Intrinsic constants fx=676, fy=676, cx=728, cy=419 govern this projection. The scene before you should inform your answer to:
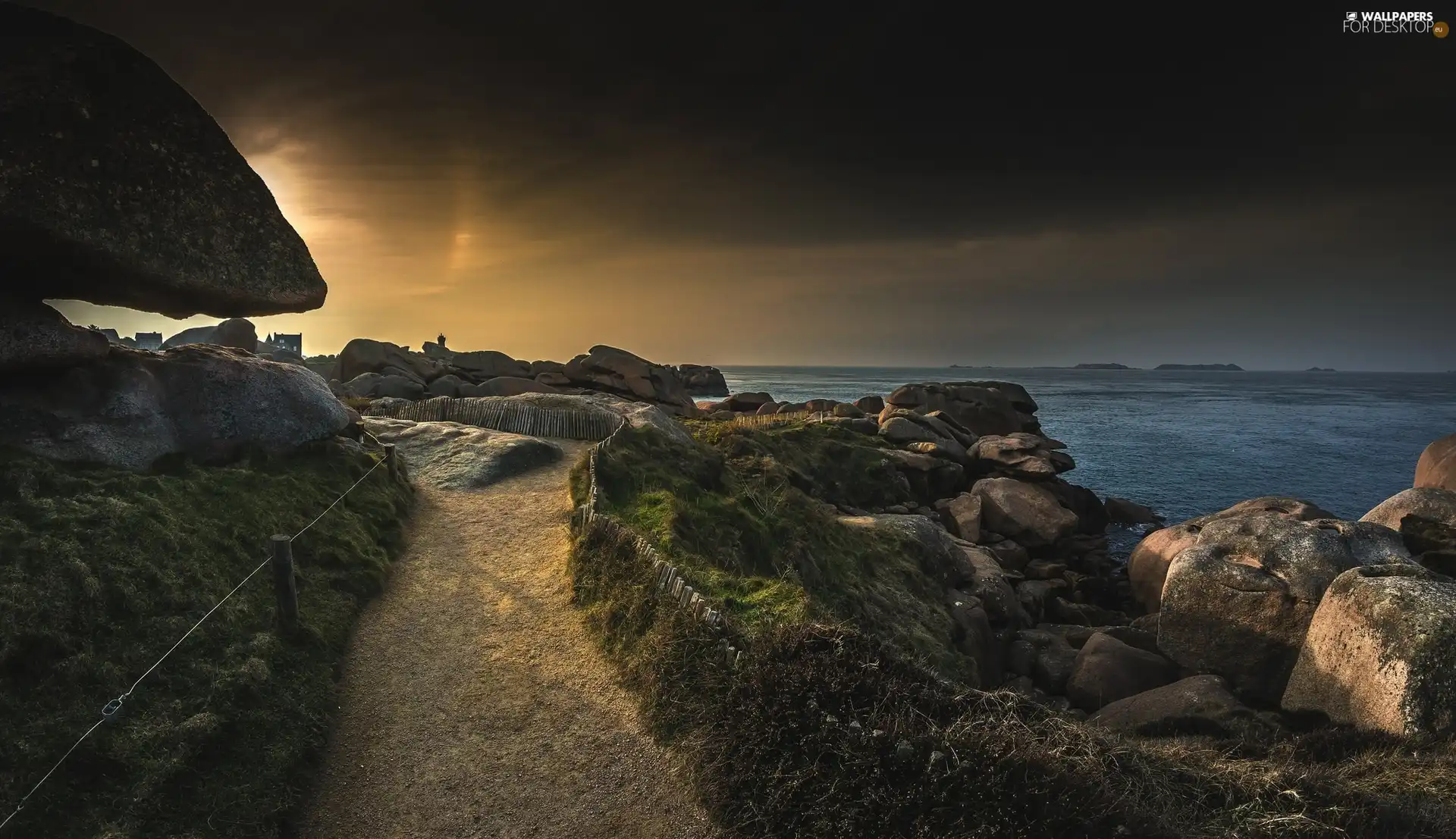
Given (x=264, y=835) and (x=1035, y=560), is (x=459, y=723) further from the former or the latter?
(x=1035, y=560)

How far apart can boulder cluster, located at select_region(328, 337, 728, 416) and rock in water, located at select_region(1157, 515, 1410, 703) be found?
36672mm

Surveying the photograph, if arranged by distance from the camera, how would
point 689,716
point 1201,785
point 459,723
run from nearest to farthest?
point 1201,785 → point 689,716 → point 459,723

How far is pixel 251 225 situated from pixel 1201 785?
14521mm

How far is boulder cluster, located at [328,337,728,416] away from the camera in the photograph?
1895 inches

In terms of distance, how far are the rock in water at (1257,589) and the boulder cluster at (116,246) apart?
677 inches

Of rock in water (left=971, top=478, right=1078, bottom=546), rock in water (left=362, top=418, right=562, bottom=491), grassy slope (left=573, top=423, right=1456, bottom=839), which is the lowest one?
rock in water (left=971, top=478, right=1078, bottom=546)

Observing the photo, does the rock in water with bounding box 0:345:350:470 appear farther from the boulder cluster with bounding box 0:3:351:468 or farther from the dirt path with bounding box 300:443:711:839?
the dirt path with bounding box 300:443:711:839

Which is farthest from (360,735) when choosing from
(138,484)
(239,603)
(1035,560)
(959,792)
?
(1035,560)

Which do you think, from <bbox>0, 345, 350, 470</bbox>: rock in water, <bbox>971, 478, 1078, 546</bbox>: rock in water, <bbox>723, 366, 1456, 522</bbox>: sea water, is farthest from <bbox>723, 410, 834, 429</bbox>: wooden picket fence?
<bbox>0, 345, 350, 470</bbox>: rock in water

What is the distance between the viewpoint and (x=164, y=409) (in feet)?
36.0

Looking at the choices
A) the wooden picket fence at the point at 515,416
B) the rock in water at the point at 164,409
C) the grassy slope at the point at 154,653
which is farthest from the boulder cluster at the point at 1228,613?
the rock in water at the point at 164,409

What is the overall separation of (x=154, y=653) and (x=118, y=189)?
21.2 ft

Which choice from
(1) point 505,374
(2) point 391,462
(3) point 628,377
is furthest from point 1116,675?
(1) point 505,374

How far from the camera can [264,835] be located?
6.14 metres
